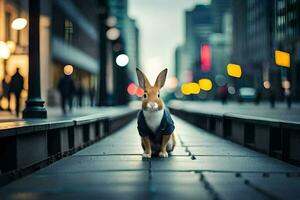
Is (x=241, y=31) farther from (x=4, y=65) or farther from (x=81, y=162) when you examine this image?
(x=81, y=162)

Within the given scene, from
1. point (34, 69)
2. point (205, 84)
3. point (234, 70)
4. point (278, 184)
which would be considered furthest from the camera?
point (205, 84)

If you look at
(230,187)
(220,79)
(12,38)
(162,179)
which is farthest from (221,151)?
(220,79)

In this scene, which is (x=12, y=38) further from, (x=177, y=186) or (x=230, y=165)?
(x=177, y=186)

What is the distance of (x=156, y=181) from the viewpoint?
24.6 ft

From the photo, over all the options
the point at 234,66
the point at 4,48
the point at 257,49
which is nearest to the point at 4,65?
the point at 4,48

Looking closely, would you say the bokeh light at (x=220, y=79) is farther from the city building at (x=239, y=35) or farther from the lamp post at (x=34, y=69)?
the lamp post at (x=34, y=69)

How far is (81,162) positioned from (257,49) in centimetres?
11852

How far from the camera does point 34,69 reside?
1485 centimetres

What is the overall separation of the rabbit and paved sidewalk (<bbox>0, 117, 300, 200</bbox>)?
39 centimetres

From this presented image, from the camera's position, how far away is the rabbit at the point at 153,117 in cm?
992

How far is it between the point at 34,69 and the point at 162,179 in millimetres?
8120

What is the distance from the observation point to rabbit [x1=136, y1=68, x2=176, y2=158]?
9922 mm

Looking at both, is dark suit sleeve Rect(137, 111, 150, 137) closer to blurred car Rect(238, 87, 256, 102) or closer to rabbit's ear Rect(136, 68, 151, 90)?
rabbit's ear Rect(136, 68, 151, 90)

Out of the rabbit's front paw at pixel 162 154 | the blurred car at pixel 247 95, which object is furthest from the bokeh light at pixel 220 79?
the rabbit's front paw at pixel 162 154
